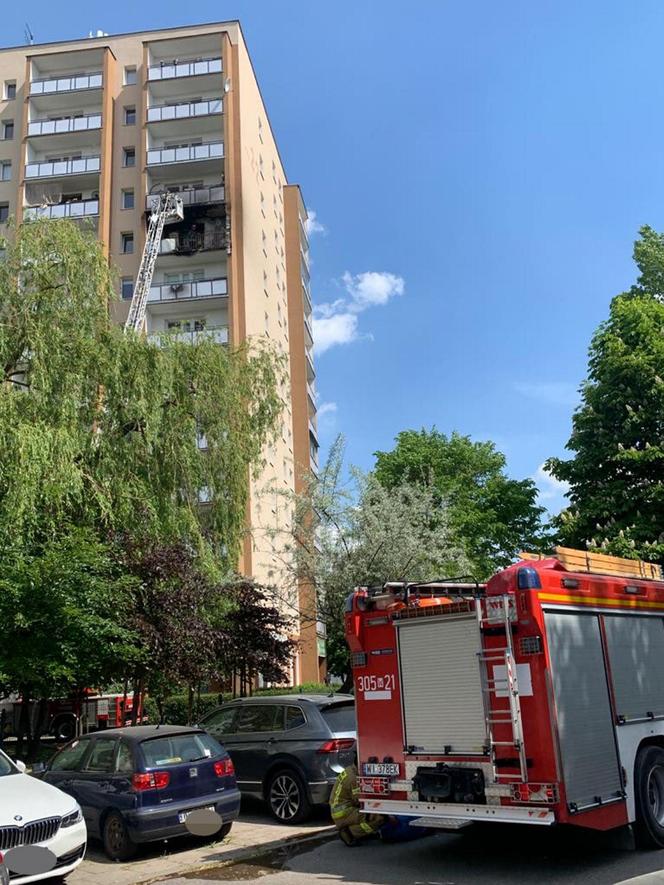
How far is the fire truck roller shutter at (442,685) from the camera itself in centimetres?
746

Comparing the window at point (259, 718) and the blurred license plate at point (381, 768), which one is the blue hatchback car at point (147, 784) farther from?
the blurred license plate at point (381, 768)

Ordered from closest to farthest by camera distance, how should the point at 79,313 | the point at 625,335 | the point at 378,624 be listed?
the point at 378,624 → the point at 79,313 → the point at 625,335

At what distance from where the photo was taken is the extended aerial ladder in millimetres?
32312

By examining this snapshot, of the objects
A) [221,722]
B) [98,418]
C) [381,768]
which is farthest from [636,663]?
[98,418]

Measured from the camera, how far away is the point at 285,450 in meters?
42.4

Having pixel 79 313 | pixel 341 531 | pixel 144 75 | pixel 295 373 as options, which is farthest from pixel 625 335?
pixel 144 75

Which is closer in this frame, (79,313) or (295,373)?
(79,313)

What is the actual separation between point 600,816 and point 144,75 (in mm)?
41296

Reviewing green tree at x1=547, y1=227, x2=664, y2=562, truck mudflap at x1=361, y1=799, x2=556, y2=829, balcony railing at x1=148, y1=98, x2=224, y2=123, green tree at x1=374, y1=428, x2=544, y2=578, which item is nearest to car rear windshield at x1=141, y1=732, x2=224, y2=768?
truck mudflap at x1=361, y1=799, x2=556, y2=829

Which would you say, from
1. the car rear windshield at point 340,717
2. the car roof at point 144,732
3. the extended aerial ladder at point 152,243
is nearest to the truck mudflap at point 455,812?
the car rear windshield at point 340,717

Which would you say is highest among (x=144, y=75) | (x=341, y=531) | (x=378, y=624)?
(x=144, y=75)

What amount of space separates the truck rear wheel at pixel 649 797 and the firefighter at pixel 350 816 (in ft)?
8.82

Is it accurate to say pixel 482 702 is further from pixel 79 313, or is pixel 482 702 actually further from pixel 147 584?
pixel 79 313

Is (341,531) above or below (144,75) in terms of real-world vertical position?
below
